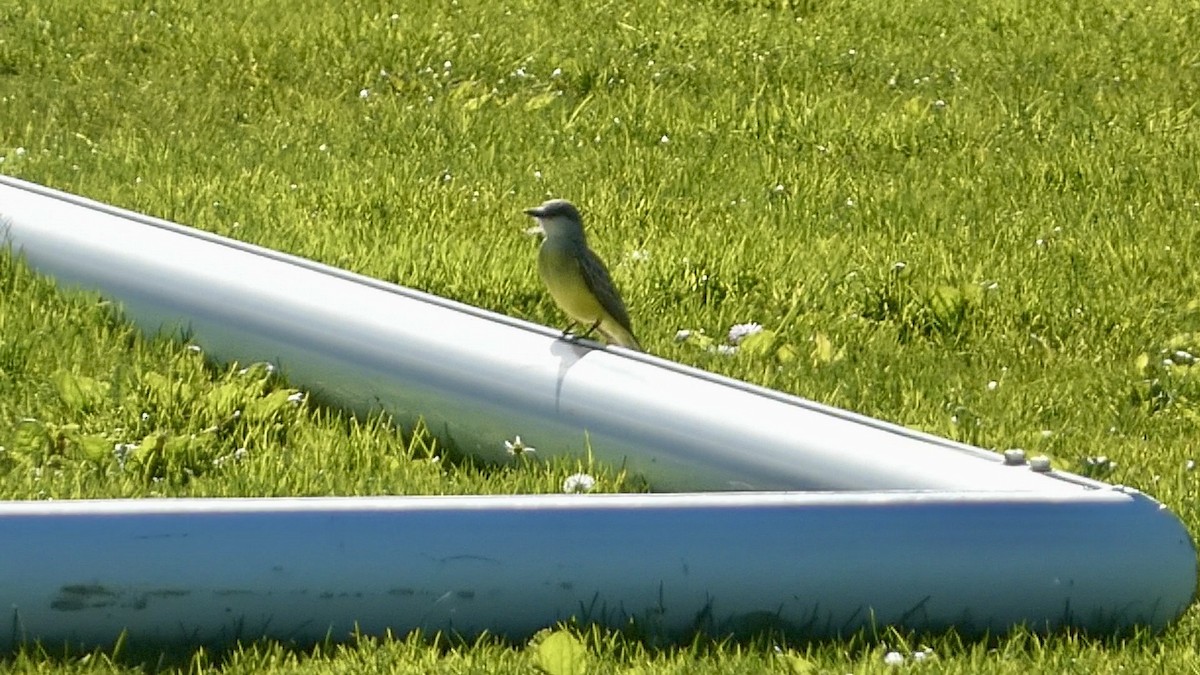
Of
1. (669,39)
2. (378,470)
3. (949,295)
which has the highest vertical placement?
(669,39)

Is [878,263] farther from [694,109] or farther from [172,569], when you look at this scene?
[172,569]

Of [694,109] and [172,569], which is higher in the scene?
[694,109]

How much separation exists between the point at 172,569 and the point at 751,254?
3.66 m

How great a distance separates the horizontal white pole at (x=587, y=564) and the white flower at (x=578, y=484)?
30.0 inches

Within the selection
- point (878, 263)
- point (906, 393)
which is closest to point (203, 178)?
point (878, 263)

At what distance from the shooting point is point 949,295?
22.5 feet

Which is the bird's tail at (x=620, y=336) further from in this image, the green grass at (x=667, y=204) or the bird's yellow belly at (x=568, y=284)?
the green grass at (x=667, y=204)

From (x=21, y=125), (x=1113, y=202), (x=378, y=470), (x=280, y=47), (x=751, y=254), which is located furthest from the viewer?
(x=280, y=47)

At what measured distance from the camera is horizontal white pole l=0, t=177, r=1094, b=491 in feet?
15.6

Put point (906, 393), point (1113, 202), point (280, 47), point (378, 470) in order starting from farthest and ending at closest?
point (280, 47) < point (1113, 202) < point (906, 393) < point (378, 470)

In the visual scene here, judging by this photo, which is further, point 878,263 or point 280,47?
point 280,47

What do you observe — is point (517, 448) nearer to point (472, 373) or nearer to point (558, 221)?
point (472, 373)

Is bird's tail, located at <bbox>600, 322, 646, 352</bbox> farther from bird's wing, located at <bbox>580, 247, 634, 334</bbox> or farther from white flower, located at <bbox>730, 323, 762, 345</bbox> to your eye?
white flower, located at <bbox>730, 323, 762, 345</bbox>

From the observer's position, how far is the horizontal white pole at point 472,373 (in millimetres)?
4754
